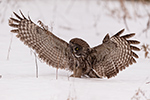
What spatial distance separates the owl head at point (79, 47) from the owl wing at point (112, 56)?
0.40 ft

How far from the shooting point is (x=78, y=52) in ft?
14.9

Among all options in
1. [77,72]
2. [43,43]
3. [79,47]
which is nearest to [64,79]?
[77,72]

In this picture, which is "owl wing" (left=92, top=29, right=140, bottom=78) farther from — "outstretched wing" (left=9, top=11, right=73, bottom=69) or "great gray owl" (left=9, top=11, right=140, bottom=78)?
"outstretched wing" (left=9, top=11, right=73, bottom=69)

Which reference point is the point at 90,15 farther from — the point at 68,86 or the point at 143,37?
the point at 68,86

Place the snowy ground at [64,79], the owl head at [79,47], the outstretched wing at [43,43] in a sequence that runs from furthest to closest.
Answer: the outstretched wing at [43,43] < the owl head at [79,47] < the snowy ground at [64,79]

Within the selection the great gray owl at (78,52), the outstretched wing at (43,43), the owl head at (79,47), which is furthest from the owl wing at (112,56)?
the outstretched wing at (43,43)

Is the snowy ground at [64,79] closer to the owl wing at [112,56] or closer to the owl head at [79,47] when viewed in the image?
the owl wing at [112,56]

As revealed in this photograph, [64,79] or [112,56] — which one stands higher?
[112,56]

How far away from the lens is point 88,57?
15.1ft

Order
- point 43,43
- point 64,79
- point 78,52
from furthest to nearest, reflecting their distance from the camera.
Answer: point 43,43, point 78,52, point 64,79

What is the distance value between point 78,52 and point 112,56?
19.7 inches

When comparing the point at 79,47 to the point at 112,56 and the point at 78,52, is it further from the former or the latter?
the point at 112,56

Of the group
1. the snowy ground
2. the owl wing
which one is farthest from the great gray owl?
the snowy ground

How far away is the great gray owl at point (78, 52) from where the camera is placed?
4535mm
